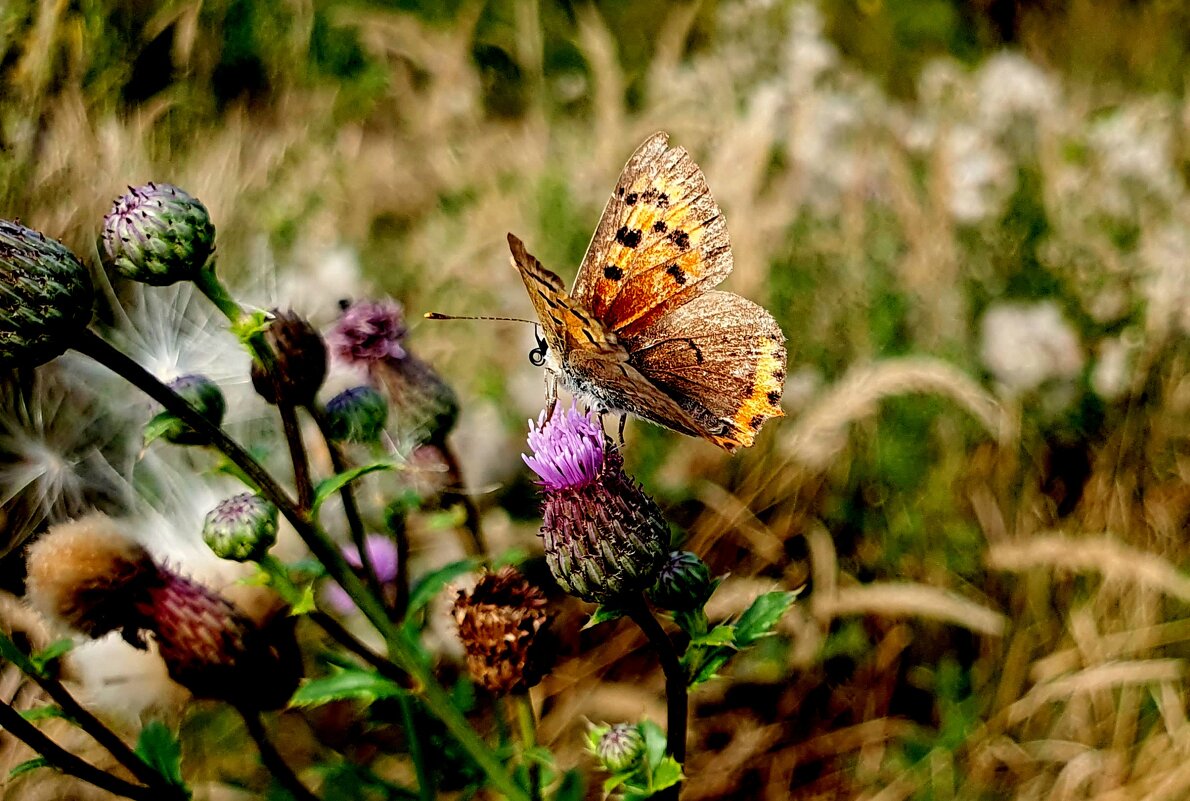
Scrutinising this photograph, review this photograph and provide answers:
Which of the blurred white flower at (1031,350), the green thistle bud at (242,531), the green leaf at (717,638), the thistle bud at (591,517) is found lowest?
the blurred white flower at (1031,350)

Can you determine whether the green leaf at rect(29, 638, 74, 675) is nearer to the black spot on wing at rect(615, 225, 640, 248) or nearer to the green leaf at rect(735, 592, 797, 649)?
the green leaf at rect(735, 592, 797, 649)

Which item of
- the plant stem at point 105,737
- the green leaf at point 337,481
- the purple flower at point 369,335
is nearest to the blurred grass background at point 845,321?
the purple flower at point 369,335

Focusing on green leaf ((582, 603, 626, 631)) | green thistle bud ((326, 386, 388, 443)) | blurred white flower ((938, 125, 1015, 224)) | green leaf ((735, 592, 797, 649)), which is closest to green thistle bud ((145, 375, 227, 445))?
green thistle bud ((326, 386, 388, 443))

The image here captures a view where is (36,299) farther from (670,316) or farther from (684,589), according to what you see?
(670,316)

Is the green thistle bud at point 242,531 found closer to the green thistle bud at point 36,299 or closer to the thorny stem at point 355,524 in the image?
the thorny stem at point 355,524

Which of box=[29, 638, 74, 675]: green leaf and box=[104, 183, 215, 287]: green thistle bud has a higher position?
box=[104, 183, 215, 287]: green thistle bud
